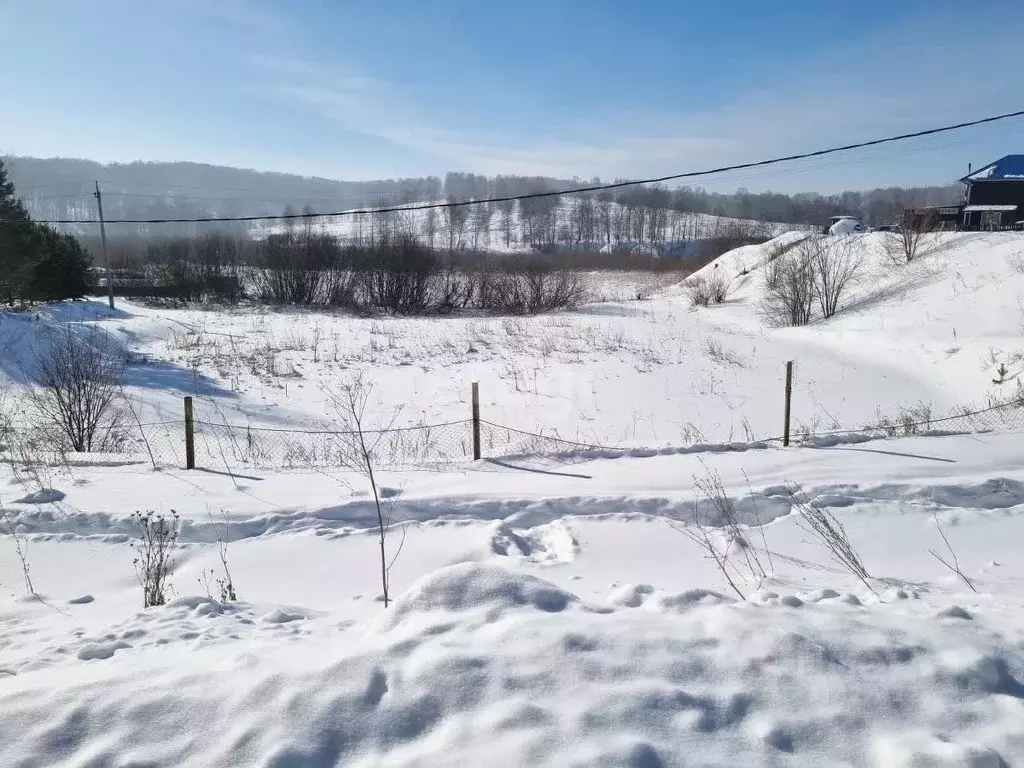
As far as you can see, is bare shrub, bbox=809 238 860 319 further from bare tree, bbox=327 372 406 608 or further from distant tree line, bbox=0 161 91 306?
distant tree line, bbox=0 161 91 306

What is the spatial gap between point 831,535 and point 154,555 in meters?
6.06

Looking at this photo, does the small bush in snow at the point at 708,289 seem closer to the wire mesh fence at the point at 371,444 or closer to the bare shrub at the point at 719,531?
the wire mesh fence at the point at 371,444

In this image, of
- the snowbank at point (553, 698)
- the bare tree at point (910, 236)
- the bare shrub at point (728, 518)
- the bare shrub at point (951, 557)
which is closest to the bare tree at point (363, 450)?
the snowbank at point (553, 698)

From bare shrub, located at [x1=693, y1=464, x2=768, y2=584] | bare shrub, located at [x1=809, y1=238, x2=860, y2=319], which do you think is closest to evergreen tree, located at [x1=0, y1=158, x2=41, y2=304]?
bare shrub, located at [x1=693, y1=464, x2=768, y2=584]

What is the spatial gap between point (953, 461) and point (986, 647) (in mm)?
5775

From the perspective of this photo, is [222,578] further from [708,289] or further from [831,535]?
[708,289]

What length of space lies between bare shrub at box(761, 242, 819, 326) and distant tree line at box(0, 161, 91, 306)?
31.1 metres

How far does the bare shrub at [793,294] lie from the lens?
28000mm

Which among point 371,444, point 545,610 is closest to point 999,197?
point 371,444

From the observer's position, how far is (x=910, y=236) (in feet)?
102

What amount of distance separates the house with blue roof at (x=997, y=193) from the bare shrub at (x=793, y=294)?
2322 cm

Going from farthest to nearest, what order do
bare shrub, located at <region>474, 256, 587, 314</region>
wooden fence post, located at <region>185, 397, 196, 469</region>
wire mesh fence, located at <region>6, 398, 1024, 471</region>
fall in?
bare shrub, located at <region>474, 256, 587, 314</region>, wire mesh fence, located at <region>6, 398, 1024, 471</region>, wooden fence post, located at <region>185, 397, 196, 469</region>

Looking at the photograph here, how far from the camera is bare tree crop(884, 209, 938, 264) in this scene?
3080 centimetres

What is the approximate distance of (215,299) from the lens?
135 ft
